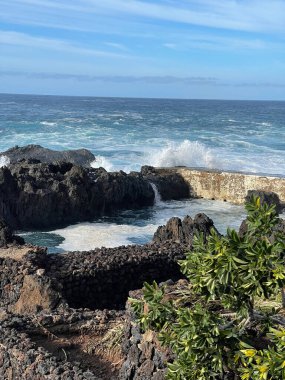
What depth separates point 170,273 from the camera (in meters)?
15.5

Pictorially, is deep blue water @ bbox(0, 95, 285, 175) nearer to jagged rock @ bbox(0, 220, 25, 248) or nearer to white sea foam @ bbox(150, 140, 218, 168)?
white sea foam @ bbox(150, 140, 218, 168)

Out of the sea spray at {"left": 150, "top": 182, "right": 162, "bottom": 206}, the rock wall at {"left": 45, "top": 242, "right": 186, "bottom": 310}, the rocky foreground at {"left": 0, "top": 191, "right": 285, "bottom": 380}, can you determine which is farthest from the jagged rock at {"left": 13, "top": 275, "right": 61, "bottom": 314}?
the sea spray at {"left": 150, "top": 182, "right": 162, "bottom": 206}

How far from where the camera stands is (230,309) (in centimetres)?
763

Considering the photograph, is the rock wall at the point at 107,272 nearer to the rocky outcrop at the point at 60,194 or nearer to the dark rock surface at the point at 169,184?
the rocky outcrop at the point at 60,194

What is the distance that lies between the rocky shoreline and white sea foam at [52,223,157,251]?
105cm

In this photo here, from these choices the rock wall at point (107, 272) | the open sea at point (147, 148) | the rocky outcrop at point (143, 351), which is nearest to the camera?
the rocky outcrop at point (143, 351)

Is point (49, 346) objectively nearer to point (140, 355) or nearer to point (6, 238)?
point (140, 355)

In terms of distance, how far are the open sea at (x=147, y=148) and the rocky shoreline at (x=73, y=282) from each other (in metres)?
1.25

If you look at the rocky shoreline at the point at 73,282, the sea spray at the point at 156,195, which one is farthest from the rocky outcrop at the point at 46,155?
the rocky shoreline at the point at 73,282

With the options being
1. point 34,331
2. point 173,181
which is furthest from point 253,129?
point 34,331

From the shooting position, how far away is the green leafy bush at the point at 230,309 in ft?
22.3

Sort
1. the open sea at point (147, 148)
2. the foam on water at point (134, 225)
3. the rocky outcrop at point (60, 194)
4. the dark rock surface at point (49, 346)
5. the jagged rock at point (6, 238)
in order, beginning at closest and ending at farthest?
1. the dark rock surface at point (49, 346)
2. the jagged rock at point (6, 238)
3. the foam on water at point (134, 225)
4. the open sea at point (147, 148)
5. the rocky outcrop at point (60, 194)

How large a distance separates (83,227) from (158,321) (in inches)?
650

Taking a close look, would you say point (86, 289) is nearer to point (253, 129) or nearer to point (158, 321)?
point (158, 321)
